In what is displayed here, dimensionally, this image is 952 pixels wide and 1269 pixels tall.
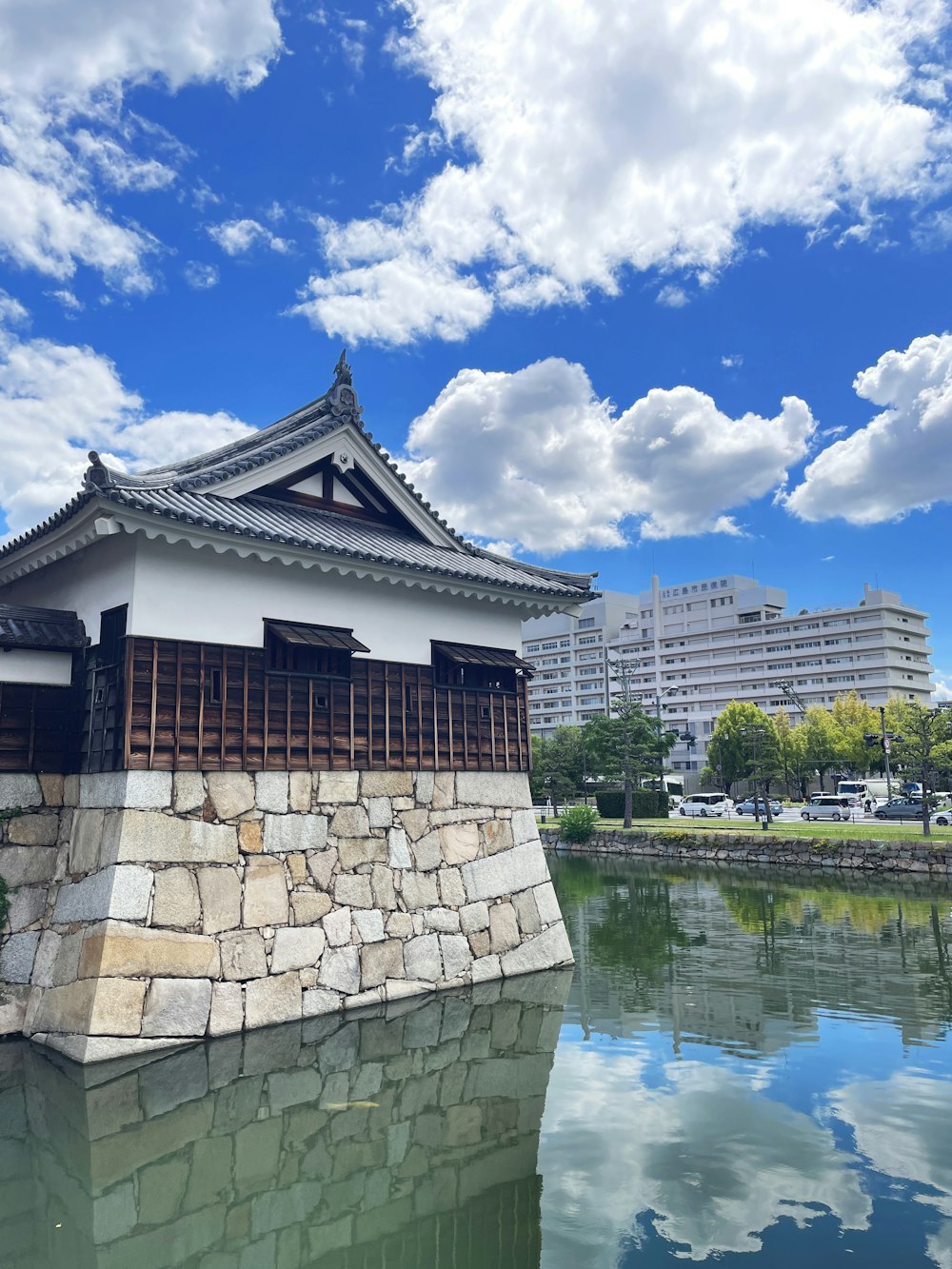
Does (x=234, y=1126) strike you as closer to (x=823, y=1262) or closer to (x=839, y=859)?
(x=823, y=1262)

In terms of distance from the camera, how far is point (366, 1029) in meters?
10.4

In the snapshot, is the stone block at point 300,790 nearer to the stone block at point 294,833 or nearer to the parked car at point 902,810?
the stone block at point 294,833

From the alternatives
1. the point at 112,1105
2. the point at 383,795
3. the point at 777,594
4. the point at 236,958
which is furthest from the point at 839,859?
the point at 777,594

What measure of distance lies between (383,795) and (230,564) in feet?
13.3

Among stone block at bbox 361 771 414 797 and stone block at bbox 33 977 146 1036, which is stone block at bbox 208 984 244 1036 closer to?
stone block at bbox 33 977 146 1036

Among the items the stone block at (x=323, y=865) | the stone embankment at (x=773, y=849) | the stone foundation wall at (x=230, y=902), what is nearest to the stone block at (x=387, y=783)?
the stone foundation wall at (x=230, y=902)

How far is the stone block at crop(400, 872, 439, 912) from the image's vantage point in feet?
39.2

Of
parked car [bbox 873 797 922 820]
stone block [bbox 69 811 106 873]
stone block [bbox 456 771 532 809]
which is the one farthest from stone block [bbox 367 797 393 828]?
parked car [bbox 873 797 922 820]

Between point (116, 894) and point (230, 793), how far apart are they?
70.2 inches

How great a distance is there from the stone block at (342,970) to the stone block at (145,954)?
1.52 meters

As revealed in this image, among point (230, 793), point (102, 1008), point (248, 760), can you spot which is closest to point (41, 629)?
point (248, 760)

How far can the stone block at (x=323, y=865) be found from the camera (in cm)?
1109

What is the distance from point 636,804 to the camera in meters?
45.5

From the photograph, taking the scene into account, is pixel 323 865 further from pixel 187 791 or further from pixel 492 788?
pixel 492 788
